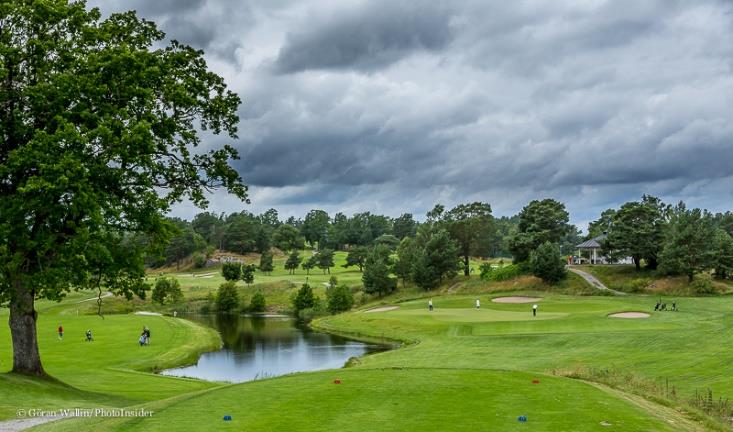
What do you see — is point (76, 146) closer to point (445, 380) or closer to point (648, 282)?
point (445, 380)

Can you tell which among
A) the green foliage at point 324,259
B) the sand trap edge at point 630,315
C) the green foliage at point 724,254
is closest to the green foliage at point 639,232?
the green foliage at point 724,254

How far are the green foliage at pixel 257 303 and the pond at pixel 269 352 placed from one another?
2136 cm

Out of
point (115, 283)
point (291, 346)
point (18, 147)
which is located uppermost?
point (18, 147)

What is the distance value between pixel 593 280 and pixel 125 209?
7329 centimetres

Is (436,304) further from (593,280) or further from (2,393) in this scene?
(2,393)

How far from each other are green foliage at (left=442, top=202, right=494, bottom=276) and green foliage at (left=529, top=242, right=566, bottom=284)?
839 inches

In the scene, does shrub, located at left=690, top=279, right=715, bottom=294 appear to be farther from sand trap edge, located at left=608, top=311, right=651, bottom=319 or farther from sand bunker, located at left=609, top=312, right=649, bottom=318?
sand bunker, located at left=609, top=312, right=649, bottom=318

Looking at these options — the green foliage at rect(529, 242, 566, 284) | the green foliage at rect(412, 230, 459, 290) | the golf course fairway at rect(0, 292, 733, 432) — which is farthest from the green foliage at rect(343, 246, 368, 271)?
the golf course fairway at rect(0, 292, 733, 432)

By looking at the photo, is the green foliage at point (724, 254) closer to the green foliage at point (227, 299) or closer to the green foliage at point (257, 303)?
the green foliage at point (257, 303)

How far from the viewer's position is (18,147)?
2291cm

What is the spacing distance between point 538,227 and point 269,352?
56.3 meters

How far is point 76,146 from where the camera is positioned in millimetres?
21984

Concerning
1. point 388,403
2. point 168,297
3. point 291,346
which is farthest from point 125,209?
point 168,297

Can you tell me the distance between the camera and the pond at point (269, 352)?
43344mm
